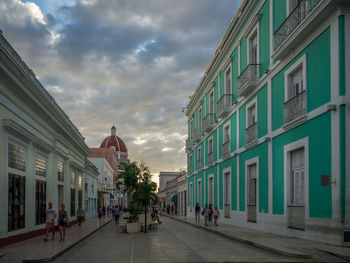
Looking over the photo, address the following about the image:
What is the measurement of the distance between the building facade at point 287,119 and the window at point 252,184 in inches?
1.9

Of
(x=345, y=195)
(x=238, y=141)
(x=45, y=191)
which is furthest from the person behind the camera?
(x=238, y=141)

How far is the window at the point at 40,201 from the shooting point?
64.8 feet

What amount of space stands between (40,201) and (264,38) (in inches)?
488

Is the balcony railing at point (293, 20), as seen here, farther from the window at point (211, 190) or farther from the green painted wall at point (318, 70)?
the window at point (211, 190)

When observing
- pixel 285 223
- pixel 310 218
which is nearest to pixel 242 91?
pixel 285 223

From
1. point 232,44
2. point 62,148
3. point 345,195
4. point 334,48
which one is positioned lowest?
point 345,195

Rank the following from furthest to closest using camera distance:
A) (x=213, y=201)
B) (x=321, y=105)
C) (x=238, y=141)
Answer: (x=213, y=201), (x=238, y=141), (x=321, y=105)

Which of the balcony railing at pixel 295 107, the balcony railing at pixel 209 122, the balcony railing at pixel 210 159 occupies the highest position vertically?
the balcony railing at pixel 209 122

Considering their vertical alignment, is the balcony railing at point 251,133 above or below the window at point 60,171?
above

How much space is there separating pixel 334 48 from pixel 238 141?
1212 centimetres

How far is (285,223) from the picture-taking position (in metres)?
16.9

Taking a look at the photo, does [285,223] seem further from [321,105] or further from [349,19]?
→ [349,19]

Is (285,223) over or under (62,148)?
under

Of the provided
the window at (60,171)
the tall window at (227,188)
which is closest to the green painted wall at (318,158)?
the tall window at (227,188)
